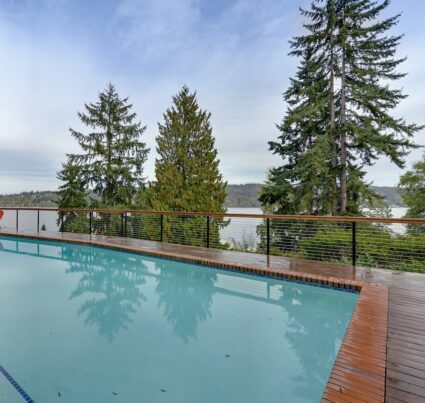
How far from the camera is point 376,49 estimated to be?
10406 millimetres

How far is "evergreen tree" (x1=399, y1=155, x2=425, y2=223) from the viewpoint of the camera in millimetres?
11241

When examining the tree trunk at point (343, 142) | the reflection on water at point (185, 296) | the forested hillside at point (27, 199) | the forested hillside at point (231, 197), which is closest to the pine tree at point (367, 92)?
the tree trunk at point (343, 142)

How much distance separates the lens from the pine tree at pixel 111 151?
14.1 meters

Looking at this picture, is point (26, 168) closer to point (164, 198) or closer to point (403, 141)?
point (164, 198)

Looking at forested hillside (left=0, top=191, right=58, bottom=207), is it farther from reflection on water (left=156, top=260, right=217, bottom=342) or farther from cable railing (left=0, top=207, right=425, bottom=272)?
reflection on water (left=156, top=260, right=217, bottom=342)

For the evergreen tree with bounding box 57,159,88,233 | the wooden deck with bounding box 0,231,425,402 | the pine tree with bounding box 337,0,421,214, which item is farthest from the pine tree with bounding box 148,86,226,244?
the wooden deck with bounding box 0,231,425,402

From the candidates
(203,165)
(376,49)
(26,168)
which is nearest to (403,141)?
(376,49)

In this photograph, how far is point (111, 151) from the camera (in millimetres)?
14312

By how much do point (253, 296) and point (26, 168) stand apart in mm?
17858

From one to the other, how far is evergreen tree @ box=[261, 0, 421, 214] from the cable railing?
1.33 meters

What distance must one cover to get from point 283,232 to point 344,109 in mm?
4766

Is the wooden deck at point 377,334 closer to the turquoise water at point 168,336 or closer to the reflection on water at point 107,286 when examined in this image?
the turquoise water at point 168,336

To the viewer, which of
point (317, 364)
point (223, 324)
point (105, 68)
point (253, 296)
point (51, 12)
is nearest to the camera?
point (317, 364)

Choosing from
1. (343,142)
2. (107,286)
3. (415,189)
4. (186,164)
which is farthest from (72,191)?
(415,189)
